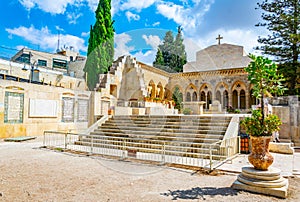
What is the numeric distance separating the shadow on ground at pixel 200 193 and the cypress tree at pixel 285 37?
13029 mm

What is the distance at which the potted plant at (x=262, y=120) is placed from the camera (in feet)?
14.3

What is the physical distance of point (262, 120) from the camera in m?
4.56

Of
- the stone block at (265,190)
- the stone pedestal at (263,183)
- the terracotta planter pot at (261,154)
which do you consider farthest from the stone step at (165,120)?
the stone block at (265,190)

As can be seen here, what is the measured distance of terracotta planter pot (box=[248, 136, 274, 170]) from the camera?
169 inches

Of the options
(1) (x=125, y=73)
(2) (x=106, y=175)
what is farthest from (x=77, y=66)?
(2) (x=106, y=175)

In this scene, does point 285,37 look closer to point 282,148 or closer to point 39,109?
point 282,148

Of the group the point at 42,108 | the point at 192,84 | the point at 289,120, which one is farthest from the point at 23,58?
the point at 289,120

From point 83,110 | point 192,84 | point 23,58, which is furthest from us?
point 192,84

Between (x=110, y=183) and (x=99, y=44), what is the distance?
17026mm

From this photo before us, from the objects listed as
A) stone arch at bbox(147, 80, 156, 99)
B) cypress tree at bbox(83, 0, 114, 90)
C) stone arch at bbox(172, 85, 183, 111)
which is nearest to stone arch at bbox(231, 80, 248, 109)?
stone arch at bbox(172, 85, 183, 111)

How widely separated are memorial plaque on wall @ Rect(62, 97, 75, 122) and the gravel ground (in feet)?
21.3

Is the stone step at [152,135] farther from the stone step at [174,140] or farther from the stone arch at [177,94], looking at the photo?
the stone arch at [177,94]

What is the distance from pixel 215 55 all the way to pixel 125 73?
1358 centimetres

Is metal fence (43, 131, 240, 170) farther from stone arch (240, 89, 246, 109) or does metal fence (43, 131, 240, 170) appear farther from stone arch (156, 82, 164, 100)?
stone arch (240, 89, 246, 109)
